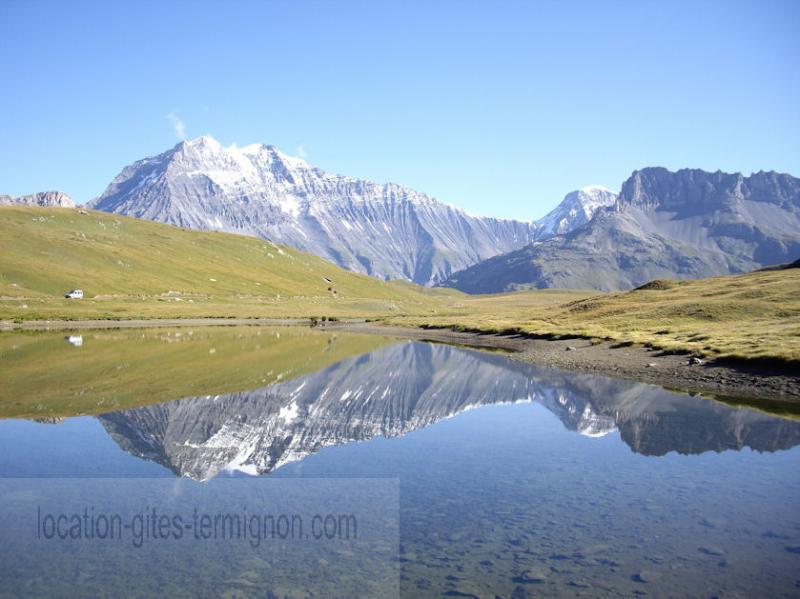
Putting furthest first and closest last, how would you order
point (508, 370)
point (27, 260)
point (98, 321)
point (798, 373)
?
1. point (27, 260)
2. point (98, 321)
3. point (508, 370)
4. point (798, 373)

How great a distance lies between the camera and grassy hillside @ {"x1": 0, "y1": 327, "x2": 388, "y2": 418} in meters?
41.1

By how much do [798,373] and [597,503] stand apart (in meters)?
31.9

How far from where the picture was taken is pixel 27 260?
558 feet

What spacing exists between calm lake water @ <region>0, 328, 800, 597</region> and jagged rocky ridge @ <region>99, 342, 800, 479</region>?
22 centimetres

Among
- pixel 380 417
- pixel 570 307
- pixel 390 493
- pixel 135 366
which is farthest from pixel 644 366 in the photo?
pixel 570 307

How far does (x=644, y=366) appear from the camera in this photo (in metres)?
55.4

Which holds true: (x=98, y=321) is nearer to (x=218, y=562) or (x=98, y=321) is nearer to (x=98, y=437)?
(x=98, y=437)

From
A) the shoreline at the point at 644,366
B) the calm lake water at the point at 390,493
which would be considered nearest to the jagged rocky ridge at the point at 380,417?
the calm lake water at the point at 390,493

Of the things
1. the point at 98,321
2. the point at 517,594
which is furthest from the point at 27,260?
the point at 517,594

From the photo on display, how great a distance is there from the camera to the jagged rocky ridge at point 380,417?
29.5m

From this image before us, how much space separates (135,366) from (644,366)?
51079mm

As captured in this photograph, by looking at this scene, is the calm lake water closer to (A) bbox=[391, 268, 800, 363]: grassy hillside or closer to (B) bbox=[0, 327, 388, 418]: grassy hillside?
(B) bbox=[0, 327, 388, 418]: grassy hillside

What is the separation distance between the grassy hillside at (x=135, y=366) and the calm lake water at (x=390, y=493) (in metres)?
0.47

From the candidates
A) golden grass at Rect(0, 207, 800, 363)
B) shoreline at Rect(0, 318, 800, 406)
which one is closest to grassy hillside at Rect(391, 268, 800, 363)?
golden grass at Rect(0, 207, 800, 363)
